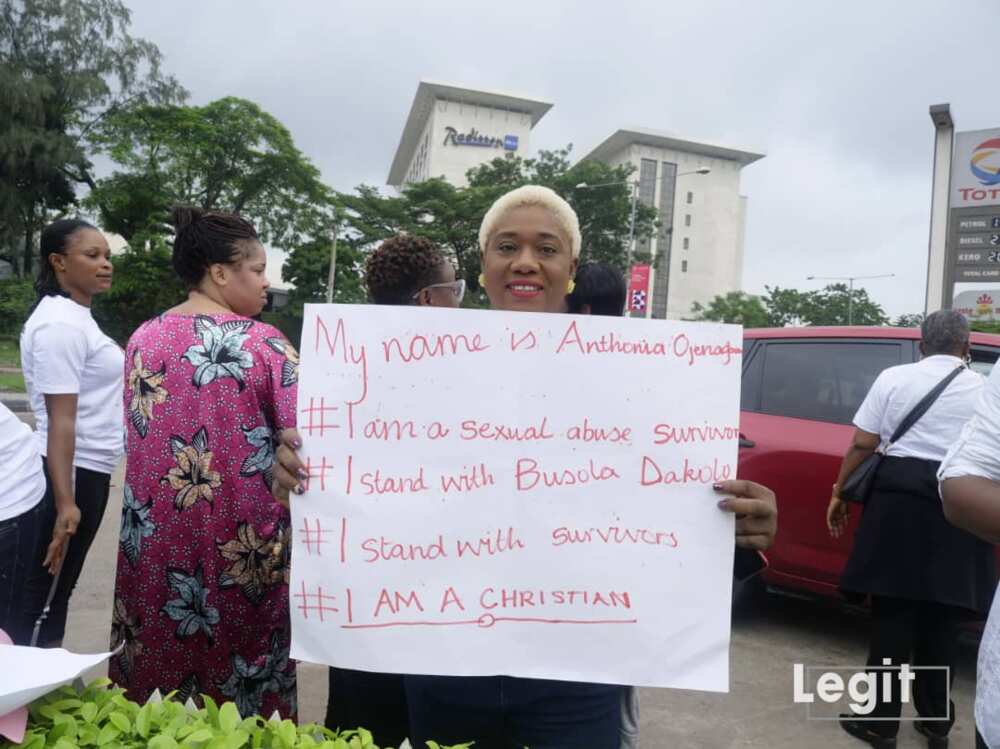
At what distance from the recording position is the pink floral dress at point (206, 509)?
194 centimetres

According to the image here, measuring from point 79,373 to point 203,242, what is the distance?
0.99 metres

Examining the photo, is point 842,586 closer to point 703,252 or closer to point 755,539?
point 755,539

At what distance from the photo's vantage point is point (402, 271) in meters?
2.69

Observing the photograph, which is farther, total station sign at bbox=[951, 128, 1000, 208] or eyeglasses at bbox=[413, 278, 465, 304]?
total station sign at bbox=[951, 128, 1000, 208]

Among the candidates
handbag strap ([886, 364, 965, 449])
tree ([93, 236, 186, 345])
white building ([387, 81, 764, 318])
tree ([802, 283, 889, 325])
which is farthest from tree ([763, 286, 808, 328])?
handbag strap ([886, 364, 965, 449])

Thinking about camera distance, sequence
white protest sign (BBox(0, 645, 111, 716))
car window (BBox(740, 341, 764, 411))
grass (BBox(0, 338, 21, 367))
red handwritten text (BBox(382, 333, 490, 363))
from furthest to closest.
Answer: grass (BBox(0, 338, 21, 367))
car window (BBox(740, 341, 764, 411))
red handwritten text (BBox(382, 333, 490, 363))
white protest sign (BBox(0, 645, 111, 716))

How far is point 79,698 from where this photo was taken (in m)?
1.20

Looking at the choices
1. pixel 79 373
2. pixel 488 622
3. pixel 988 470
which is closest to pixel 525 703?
pixel 488 622

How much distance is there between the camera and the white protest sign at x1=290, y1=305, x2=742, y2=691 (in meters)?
1.42

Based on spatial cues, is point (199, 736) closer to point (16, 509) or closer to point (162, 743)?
point (162, 743)

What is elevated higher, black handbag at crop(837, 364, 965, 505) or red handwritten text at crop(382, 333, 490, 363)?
red handwritten text at crop(382, 333, 490, 363)

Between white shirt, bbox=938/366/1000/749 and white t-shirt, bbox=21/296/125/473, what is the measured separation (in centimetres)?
267

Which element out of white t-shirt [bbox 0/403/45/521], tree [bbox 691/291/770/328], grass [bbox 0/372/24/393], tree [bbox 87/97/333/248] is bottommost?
grass [bbox 0/372/24/393]

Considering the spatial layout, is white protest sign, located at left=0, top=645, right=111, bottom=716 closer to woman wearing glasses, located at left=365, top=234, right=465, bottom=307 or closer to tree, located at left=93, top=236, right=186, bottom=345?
woman wearing glasses, located at left=365, top=234, right=465, bottom=307
